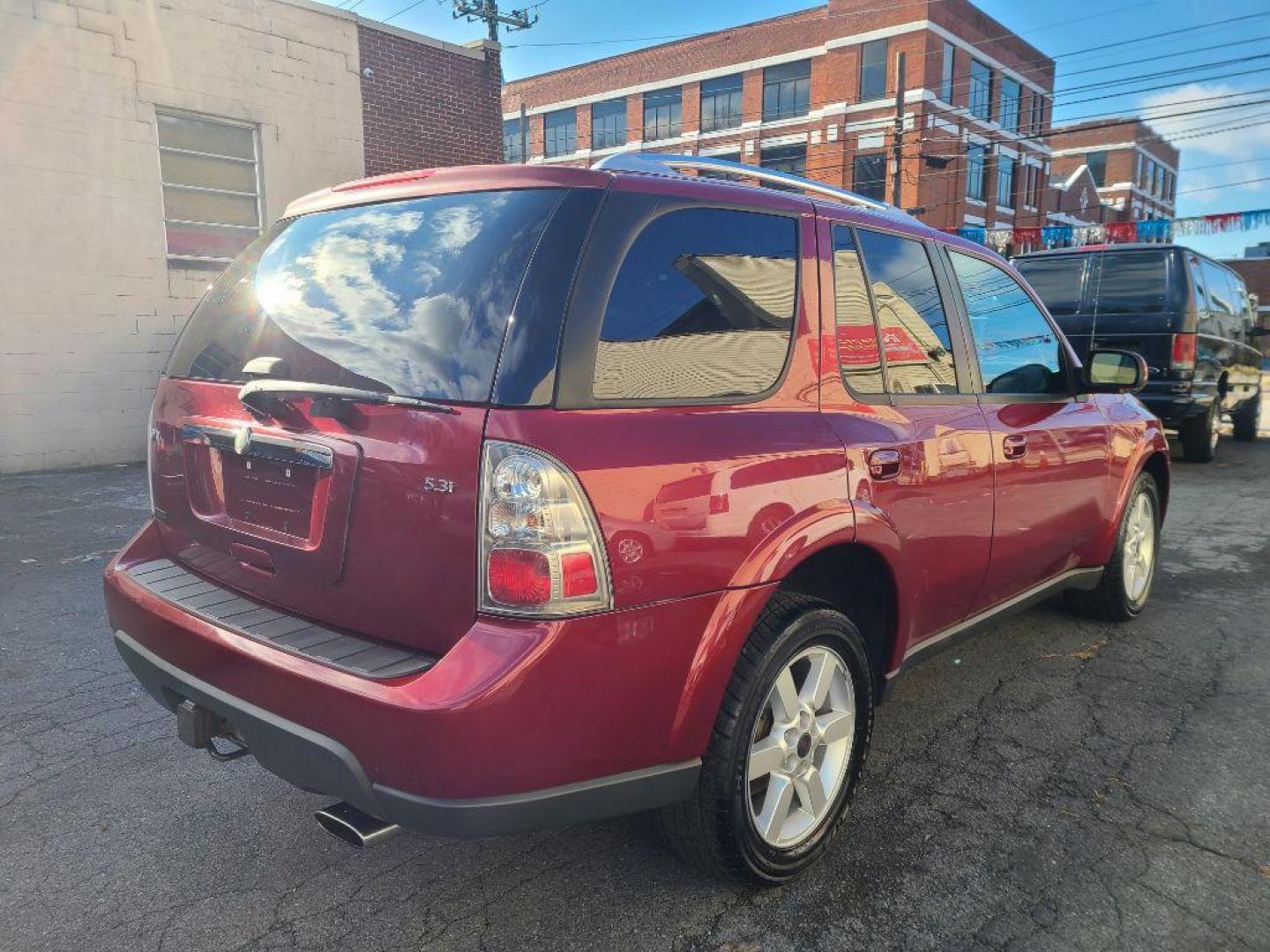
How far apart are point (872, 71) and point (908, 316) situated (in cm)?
4073

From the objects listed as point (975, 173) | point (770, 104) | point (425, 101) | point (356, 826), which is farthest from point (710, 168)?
point (975, 173)

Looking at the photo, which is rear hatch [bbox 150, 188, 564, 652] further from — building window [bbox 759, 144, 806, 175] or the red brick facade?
Result: building window [bbox 759, 144, 806, 175]

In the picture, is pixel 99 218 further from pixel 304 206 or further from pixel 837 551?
pixel 837 551

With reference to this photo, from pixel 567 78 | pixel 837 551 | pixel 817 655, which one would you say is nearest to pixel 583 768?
pixel 817 655

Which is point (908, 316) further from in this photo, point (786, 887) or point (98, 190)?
point (98, 190)

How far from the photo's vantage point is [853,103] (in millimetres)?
39375

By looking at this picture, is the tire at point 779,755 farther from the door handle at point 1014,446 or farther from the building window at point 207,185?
the building window at point 207,185

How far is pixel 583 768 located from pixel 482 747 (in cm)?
26

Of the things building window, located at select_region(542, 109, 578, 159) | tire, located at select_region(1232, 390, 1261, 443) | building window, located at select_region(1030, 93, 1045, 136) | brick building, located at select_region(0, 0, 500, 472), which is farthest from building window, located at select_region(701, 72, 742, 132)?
brick building, located at select_region(0, 0, 500, 472)

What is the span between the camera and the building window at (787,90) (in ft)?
135

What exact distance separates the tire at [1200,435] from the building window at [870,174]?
3086 cm

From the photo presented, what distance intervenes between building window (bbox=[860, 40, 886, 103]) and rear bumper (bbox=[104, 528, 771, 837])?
41626mm

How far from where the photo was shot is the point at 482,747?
6.03 ft

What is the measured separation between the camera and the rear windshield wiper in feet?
6.52
